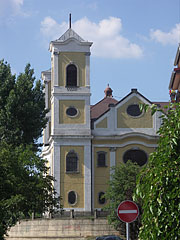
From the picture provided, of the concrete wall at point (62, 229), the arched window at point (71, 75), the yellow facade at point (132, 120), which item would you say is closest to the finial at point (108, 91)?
the yellow facade at point (132, 120)

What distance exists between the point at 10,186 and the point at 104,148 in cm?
3310

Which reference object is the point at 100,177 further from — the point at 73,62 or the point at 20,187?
the point at 20,187

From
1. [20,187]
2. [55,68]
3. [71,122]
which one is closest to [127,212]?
[20,187]

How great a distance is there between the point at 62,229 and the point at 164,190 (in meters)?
40.8

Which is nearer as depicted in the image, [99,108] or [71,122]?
[71,122]

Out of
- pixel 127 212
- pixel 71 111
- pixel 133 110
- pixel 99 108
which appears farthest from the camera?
pixel 99 108

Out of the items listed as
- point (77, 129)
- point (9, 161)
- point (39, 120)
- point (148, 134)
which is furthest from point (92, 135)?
point (9, 161)

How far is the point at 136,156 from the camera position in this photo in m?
61.0

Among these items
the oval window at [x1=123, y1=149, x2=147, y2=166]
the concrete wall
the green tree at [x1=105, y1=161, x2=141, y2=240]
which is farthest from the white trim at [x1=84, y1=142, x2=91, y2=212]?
the concrete wall

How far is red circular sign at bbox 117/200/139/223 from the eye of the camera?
15.8 metres

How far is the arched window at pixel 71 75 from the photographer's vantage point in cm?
6094

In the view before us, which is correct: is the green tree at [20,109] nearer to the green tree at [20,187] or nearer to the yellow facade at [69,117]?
the yellow facade at [69,117]

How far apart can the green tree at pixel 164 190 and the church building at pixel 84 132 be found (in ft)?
151

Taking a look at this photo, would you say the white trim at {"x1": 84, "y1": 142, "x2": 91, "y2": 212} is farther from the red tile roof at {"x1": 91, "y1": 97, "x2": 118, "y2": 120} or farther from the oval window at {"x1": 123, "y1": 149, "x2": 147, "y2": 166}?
the red tile roof at {"x1": 91, "y1": 97, "x2": 118, "y2": 120}
